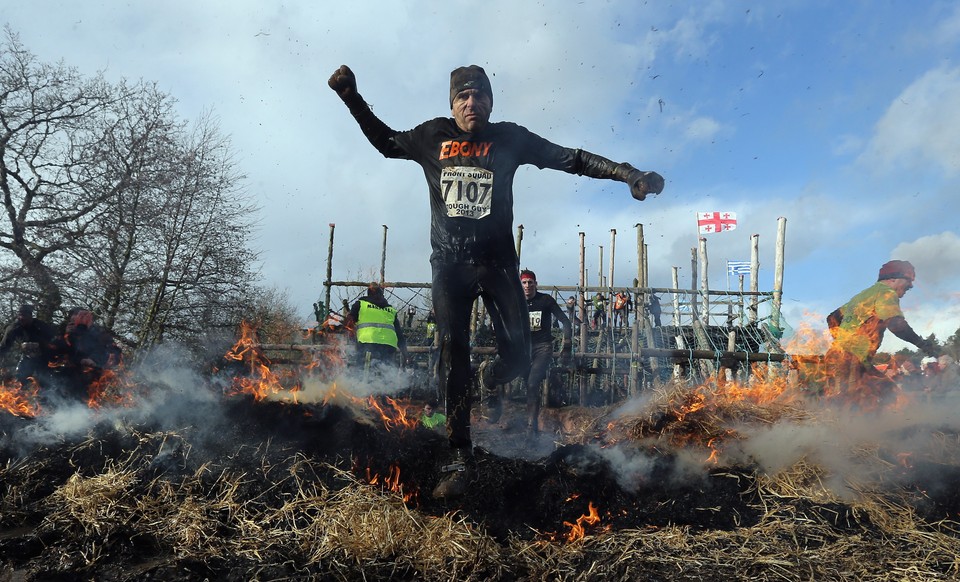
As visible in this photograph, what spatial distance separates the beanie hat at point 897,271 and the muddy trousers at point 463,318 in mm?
4833

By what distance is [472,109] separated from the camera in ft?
12.1

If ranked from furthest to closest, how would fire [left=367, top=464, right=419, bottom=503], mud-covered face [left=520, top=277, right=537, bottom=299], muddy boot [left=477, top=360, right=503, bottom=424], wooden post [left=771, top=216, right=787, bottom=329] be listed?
wooden post [left=771, top=216, right=787, bottom=329] < muddy boot [left=477, top=360, right=503, bottom=424] < mud-covered face [left=520, top=277, right=537, bottom=299] < fire [left=367, top=464, right=419, bottom=503]

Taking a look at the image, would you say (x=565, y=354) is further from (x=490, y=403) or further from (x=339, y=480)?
(x=339, y=480)

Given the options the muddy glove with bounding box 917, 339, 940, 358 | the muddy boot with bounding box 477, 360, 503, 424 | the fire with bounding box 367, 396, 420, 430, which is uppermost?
the muddy glove with bounding box 917, 339, 940, 358

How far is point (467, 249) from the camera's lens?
371cm

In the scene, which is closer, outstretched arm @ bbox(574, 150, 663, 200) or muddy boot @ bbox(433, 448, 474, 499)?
muddy boot @ bbox(433, 448, 474, 499)

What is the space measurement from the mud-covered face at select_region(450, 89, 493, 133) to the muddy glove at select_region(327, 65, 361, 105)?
68 cm

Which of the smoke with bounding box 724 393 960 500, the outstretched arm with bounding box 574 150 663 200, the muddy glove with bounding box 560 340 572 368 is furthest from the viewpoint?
the muddy glove with bounding box 560 340 572 368

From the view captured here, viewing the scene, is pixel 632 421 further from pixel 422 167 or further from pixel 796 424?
pixel 422 167

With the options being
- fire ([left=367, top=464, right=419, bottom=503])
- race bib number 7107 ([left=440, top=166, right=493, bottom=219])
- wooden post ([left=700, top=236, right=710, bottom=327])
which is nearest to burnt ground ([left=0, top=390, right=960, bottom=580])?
fire ([left=367, top=464, right=419, bottom=503])

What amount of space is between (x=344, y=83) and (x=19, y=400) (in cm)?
435

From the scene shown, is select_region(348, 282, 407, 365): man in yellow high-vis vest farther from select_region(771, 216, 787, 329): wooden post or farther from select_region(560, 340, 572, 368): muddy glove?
select_region(771, 216, 787, 329): wooden post

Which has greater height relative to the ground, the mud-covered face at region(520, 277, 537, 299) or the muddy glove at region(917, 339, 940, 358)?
the mud-covered face at region(520, 277, 537, 299)

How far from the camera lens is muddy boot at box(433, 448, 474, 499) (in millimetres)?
3221
